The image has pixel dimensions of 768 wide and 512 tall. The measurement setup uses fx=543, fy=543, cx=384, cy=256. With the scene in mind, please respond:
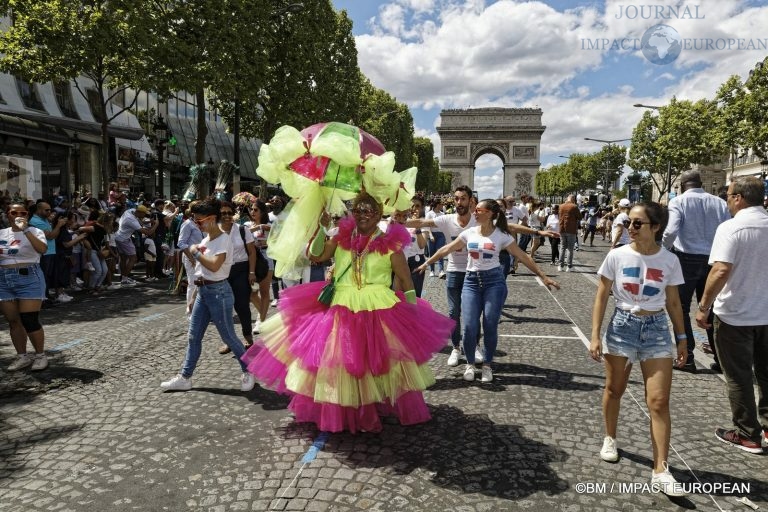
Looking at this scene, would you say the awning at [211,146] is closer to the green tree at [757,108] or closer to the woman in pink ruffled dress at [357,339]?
the green tree at [757,108]

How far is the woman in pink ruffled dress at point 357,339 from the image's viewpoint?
3879 mm

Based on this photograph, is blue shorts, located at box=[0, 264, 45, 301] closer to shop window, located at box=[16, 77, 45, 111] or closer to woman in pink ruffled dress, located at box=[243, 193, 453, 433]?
woman in pink ruffled dress, located at box=[243, 193, 453, 433]

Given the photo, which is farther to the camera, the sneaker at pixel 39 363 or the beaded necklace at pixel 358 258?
the sneaker at pixel 39 363

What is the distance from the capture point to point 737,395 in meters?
4.05

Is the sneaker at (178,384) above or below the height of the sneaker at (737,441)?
above

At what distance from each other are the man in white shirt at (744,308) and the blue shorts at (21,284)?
6.45 metres

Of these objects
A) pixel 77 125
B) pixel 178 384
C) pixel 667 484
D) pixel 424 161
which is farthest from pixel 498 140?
pixel 667 484

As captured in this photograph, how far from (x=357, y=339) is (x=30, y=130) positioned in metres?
20.3

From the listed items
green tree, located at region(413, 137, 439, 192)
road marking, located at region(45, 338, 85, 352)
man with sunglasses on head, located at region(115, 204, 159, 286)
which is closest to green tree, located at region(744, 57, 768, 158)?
man with sunglasses on head, located at region(115, 204, 159, 286)

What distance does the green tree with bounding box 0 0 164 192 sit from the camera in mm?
14055

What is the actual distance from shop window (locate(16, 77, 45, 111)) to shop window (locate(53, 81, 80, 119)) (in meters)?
1.32

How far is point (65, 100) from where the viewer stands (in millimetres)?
25312

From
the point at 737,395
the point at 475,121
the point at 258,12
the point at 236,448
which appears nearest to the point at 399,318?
the point at 236,448

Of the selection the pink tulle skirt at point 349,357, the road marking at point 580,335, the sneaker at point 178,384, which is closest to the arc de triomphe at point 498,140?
the road marking at point 580,335
